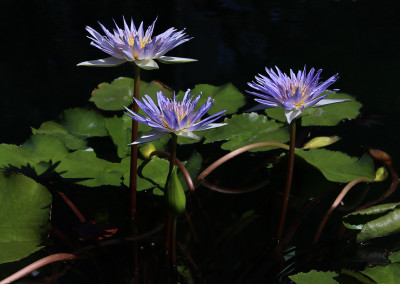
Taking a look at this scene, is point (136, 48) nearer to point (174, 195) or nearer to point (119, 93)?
point (174, 195)

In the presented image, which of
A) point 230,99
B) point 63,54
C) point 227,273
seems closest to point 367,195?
point 227,273

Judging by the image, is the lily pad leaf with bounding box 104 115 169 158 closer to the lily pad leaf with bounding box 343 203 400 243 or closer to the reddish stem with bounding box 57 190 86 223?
the reddish stem with bounding box 57 190 86 223

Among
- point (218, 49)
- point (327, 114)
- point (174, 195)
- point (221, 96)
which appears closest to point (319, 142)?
point (327, 114)

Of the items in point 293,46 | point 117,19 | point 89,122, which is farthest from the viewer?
point 117,19

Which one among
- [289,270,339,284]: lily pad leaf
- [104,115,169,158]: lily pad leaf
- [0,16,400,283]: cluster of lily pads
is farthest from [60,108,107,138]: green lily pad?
[289,270,339,284]: lily pad leaf

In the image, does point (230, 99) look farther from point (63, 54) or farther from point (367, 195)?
point (63, 54)

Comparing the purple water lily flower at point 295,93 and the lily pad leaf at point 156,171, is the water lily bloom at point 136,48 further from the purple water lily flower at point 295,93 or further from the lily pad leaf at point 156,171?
the lily pad leaf at point 156,171
